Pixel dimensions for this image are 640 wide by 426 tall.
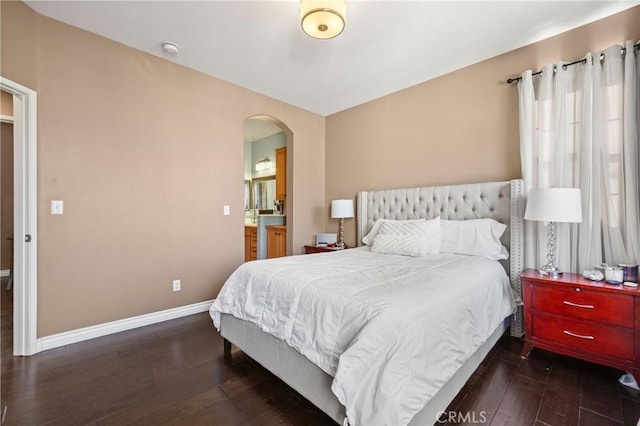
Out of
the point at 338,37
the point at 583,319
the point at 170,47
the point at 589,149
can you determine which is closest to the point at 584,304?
the point at 583,319

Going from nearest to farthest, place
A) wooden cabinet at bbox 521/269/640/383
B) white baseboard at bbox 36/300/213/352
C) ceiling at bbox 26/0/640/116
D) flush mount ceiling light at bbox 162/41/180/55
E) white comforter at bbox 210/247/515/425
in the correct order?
1. white comforter at bbox 210/247/515/425
2. wooden cabinet at bbox 521/269/640/383
3. ceiling at bbox 26/0/640/116
4. white baseboard at bbox 36/300/213/352
5. flush mount ceiling light at bbox 162/41/180/55

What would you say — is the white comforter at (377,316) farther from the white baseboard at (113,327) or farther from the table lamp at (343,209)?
the table lamp at (343,209)

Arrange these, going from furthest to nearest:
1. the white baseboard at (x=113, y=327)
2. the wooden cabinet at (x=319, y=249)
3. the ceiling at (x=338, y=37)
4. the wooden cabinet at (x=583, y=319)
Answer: the wooden cabinet at (x=319, y=249) → the white baseboard at (x=113, y=327) → the ceiling at (x=338, y=37) → the wooden cabinet at (x=583, y=319)

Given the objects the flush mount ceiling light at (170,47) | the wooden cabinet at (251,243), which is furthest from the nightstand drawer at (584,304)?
the wooden cabinet at (251,243)

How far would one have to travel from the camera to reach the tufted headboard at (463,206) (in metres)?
2.55

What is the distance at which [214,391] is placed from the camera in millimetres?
1777

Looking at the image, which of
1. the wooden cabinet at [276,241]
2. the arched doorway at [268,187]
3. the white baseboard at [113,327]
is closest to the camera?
the white baseboard at [113,327]

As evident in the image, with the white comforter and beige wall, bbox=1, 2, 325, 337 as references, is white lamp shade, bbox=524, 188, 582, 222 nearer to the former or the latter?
the white comforter

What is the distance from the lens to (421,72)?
320 centimetres

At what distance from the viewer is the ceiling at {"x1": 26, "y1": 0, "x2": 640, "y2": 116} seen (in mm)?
2193

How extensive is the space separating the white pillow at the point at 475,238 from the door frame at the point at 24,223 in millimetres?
3560

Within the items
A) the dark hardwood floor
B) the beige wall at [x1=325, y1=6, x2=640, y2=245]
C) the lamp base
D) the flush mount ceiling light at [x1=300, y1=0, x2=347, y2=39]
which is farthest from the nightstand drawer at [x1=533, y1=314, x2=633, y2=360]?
the flush mount ceiling light at [x1=300, y1=0, x2=347, y2=39]

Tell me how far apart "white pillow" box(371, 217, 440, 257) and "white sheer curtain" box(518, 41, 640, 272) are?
0.78m

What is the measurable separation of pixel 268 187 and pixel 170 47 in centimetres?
357
